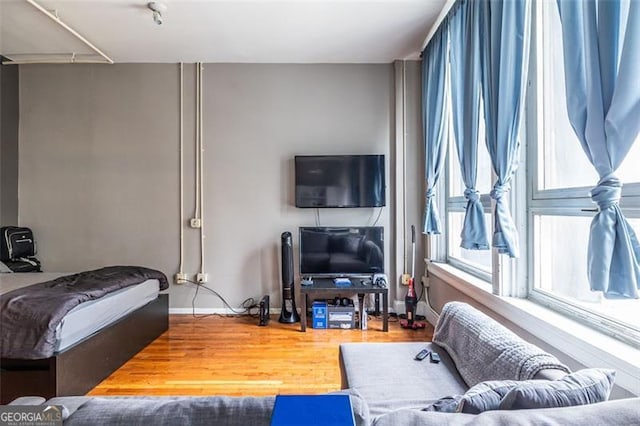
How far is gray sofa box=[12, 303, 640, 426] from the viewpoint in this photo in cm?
71

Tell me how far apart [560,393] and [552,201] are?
1.28m

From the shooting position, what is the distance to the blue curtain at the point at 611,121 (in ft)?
3.56

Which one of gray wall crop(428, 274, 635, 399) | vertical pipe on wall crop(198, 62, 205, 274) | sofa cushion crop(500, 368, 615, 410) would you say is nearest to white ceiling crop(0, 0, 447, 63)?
vertical pipe on wall crop(198, 62, 205, 274)

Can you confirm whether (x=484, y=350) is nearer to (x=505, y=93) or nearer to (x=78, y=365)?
(x=505, y=93)

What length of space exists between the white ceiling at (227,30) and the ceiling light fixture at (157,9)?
0.05m

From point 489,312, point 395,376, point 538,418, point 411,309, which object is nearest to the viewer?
point 538,418

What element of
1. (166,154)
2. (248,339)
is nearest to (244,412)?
(248,339)

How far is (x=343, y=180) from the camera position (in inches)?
144

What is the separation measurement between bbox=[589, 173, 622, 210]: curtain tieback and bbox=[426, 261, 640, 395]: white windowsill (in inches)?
23.4

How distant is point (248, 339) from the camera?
3.08m

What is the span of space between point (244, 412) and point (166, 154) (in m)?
3.71

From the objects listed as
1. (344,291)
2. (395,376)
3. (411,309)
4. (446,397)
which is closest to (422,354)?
(395,376)

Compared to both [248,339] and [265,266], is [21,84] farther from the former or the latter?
[248,339]

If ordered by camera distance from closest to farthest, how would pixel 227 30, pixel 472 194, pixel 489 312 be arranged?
1. pixel 489 312
2. pixel 472 194
3. pixel 227 30
